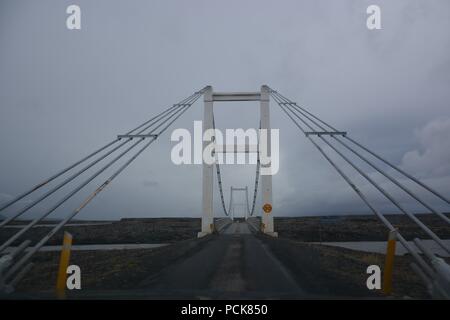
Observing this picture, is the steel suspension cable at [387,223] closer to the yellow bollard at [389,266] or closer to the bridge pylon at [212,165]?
the yellow bollard at [389,266]

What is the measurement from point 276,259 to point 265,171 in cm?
1579

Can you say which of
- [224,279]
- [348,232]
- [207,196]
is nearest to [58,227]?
[224,279]

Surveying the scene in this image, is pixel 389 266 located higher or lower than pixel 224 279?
higher

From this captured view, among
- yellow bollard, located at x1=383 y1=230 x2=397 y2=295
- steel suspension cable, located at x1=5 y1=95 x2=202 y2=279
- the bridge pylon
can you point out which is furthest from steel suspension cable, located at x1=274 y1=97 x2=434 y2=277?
the bridge pylon

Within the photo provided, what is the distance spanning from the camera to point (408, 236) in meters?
56.4

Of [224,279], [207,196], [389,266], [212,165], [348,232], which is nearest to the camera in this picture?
[389,266]

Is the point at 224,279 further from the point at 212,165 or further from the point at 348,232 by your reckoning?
the point at 348,232

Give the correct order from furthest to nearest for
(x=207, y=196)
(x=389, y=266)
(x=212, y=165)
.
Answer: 1. (x=212, y=165)
2. (x=207, y=196)
3. (x=389, y=266)

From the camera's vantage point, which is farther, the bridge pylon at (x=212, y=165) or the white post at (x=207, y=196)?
the white post at (x=207, y=196)

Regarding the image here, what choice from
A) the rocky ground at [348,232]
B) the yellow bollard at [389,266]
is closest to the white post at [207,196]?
the rocky ground at [348,232]

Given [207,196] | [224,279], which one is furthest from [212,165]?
[224,279]

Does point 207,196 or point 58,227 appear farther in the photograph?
point 207,196

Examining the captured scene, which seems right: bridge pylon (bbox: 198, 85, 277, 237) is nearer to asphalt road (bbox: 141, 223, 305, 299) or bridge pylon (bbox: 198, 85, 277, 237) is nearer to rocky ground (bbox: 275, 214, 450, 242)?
rocky ground (bbox: 275, 214, 450, 242)
